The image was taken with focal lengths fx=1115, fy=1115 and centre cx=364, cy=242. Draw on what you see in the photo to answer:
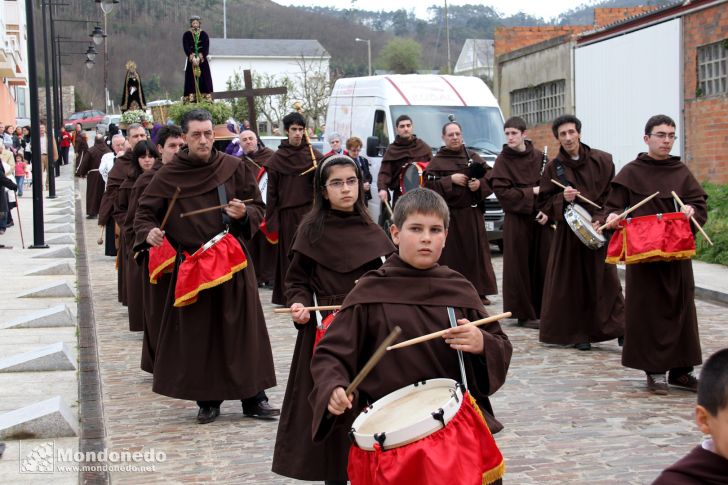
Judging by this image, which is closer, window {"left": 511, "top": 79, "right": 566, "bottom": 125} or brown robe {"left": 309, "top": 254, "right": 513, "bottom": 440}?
brown robe {"left": 309, "top": 254, "right": 513, "bottom": 440}

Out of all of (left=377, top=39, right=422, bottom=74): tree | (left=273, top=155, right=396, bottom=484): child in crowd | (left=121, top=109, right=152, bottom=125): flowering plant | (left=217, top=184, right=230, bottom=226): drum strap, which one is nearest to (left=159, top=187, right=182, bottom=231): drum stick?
(left=217, top=184, right=230, bottom=226): drum strap

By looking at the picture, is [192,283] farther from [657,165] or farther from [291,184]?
[291,184]

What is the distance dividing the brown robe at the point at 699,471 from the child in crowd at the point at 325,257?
2.64 meters

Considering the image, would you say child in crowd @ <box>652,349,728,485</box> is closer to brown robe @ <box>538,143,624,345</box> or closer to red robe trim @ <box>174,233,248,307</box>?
red robe trim @ <box>174,233,248,307</box>

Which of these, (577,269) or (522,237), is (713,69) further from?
(577,269)

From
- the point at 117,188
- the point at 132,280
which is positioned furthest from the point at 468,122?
the point at 132,280

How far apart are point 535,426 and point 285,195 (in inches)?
258

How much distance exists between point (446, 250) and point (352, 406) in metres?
8.47

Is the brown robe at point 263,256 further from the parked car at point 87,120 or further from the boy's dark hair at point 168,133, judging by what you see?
the parked car at point 87,120

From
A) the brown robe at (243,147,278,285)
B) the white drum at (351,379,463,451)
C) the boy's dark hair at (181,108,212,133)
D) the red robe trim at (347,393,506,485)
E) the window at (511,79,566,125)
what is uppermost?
the window at (511,79,566,125)

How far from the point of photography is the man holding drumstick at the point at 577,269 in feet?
32.6

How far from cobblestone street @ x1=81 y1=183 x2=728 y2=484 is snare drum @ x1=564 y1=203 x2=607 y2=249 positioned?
104 centimetres

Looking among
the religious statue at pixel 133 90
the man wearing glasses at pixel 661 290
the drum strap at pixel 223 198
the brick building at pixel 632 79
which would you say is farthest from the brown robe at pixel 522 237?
the religious statue at pixel 133 90

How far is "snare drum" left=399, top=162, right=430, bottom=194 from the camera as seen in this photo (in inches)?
520
